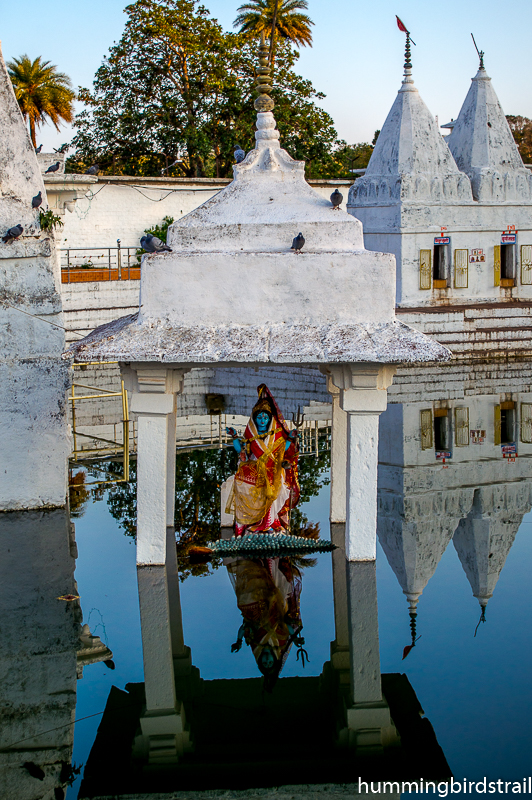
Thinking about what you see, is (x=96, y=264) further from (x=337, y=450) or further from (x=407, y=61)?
(x=337, y=450)

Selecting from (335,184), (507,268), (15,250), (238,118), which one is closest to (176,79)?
(238,118)

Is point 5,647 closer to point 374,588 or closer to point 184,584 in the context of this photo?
point 184,584

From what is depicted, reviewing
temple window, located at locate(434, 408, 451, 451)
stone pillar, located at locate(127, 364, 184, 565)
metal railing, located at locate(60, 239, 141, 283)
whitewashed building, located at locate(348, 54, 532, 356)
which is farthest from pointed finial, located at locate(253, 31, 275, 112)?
metal railing, located at locate(60, 239, 141, 283)

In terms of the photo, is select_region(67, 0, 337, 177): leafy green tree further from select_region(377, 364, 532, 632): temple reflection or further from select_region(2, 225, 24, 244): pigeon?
select_region(2, 225, 24, 244): pigeon

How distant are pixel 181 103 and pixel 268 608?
25347mm

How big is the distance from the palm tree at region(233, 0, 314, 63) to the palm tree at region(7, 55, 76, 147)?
7365 mm

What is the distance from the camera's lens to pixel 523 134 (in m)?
47.4

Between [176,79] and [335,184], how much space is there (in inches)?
246

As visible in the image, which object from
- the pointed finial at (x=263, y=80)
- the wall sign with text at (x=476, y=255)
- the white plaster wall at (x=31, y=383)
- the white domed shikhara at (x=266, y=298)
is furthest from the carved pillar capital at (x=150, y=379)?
the wall sign with text at (x=476, y=255)

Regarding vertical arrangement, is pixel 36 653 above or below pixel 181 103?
below

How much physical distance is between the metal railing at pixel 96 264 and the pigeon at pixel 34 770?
672 inches

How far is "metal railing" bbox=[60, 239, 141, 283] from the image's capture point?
2223cm

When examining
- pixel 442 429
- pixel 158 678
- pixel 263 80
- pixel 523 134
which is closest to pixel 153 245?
pixel 263 80

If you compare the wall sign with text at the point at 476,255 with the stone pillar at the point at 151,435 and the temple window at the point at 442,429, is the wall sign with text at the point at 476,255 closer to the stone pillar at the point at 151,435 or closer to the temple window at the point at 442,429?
the temple window at the point at 442,429
